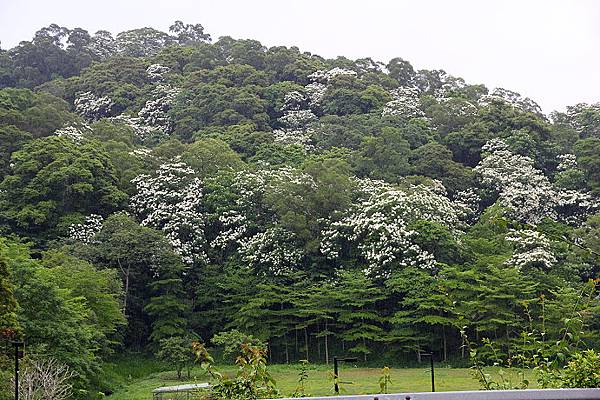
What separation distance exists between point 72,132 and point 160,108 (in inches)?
307

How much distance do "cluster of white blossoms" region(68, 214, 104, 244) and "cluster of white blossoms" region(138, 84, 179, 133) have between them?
32.9ft

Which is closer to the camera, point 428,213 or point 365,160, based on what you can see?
point 428,213

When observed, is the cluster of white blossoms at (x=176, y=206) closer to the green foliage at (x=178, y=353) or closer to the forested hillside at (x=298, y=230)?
the forested hillside at (x=298, y=230)

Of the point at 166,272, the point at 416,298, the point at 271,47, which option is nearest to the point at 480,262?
the point at 416,298

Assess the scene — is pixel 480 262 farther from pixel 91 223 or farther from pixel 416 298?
pixel 91 223

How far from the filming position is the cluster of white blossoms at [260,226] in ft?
57.4

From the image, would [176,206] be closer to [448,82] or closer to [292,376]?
[292,376]

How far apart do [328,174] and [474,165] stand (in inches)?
328

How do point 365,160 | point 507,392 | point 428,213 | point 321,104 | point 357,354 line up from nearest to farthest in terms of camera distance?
1. point 507,392
2. point 357,354
3. point 428,213
4. point 365,160
5. point 321,104

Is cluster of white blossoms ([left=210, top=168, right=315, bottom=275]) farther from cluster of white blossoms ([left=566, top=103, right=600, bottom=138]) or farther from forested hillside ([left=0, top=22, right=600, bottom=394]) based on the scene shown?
cluster of white blossoms ([left=566, top=103, right=600, bottom=138])

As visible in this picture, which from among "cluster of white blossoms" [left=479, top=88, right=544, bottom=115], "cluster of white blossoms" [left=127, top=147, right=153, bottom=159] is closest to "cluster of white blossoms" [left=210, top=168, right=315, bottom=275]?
"cluster of white blossoms" [left=127, top=147, right=153, bottom=159]

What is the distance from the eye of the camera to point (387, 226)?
1656 cm

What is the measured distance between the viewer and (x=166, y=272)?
17453 mm

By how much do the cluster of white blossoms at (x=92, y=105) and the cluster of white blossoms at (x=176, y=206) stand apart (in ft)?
37.3
